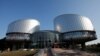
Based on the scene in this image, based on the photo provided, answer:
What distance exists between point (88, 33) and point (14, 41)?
37732 millimetres

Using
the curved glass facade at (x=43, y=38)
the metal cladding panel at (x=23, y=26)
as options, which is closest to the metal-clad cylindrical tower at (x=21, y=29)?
the metal cladding panel at (x=23, y=26)

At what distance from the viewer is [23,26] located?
294ft

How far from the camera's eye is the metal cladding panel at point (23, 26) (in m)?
88.6

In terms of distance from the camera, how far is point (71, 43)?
83250 millimetres

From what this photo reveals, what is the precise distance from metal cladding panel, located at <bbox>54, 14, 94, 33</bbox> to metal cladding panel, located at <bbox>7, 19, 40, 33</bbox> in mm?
15235

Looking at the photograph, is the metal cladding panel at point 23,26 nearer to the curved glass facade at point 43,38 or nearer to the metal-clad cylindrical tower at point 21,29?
the metal-clad cylindrical tower at point 21,29

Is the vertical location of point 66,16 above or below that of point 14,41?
above

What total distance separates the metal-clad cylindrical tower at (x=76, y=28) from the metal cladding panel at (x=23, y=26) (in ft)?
50.0

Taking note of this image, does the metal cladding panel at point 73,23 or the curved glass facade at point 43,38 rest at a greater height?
the metal cladding panel at point 73,23

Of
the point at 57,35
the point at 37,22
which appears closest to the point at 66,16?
the point at 57,35

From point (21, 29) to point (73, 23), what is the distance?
2832cm

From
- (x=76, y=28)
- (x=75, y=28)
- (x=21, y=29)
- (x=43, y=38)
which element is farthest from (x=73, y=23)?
(x=21, y=29)

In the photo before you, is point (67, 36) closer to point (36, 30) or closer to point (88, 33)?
point (88, 33)

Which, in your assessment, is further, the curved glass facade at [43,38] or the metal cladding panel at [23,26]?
the metal cladding panel at [23,26]
